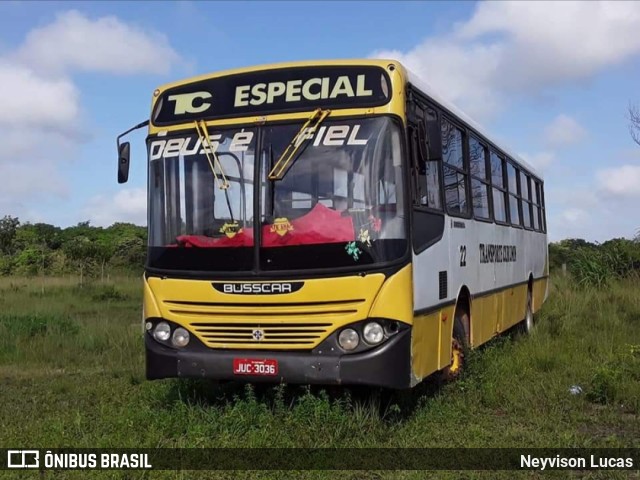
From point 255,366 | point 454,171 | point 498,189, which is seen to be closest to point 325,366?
point 255,366

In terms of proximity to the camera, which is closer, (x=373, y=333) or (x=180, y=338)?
(x=373, y=333)

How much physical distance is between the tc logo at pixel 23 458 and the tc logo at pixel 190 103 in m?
3.18

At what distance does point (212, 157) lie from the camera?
644 centimetres

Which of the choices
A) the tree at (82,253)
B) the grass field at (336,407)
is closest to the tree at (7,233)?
the tree at (82,253)

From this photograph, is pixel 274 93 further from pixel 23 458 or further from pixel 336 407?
pixel 23 458

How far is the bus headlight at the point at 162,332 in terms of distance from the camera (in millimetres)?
6496

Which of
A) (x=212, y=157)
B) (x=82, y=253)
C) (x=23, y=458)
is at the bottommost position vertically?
(x=23, y=458)

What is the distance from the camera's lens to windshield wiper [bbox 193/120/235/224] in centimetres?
633

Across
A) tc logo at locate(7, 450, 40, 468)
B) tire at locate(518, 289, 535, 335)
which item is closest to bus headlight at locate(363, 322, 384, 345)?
tc logo at locate(7, 450, 40, 468)

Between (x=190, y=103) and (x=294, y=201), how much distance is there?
152 centimetres

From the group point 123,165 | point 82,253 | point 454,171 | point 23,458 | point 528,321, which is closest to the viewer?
point 23,458

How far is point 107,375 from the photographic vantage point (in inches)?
377

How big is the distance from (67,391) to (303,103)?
471cm

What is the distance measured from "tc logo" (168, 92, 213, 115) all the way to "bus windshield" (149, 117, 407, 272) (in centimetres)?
33
